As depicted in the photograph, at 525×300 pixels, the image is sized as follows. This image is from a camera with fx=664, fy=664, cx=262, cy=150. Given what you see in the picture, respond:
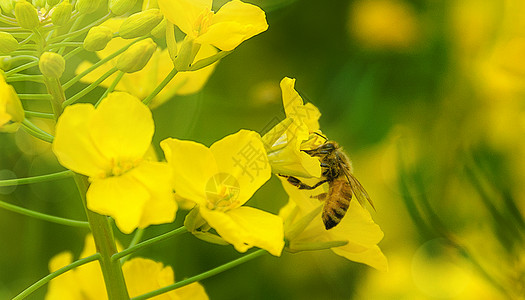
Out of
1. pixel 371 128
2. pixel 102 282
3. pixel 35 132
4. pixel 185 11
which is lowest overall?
pixel 371 128

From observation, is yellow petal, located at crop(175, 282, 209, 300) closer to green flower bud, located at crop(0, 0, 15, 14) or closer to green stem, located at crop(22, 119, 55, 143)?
green stem, located at crop(22, 119, 55, 143)

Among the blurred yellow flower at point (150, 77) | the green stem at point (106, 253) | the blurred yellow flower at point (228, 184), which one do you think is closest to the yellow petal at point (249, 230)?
the blurred yellow flower at point (228, 184)

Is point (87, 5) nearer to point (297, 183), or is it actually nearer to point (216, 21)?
point (216, 21)

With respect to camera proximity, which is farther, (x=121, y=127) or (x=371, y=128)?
(x=371, y=128)

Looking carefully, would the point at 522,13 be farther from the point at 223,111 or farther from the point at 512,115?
the point at 223,111

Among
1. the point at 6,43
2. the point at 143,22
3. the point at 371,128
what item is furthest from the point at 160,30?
the point at 371,128

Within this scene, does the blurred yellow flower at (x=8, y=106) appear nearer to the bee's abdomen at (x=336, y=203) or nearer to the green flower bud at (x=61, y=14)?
the green flower bud at (x=61, y=14)

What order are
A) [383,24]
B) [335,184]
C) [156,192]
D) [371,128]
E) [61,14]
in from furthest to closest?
[383,24]
[371,128]
[335,184]
[61,14]
[156,192]
